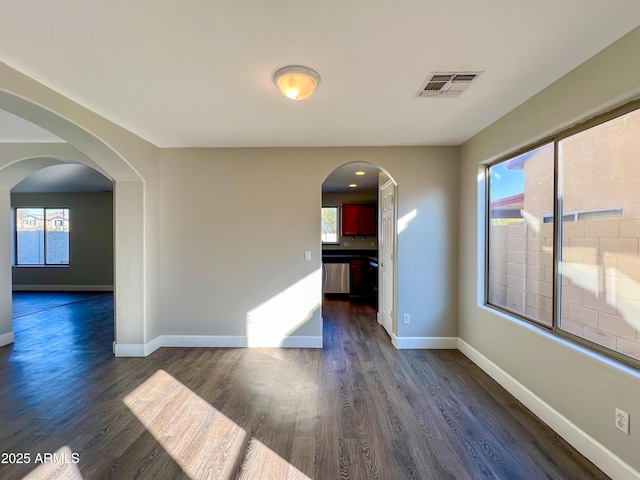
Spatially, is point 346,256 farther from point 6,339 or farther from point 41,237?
point 41,237

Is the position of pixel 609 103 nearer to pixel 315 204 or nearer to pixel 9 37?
pixel 315 204

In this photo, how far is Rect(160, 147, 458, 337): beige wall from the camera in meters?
3.56

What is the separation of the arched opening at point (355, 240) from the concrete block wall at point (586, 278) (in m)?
1.89

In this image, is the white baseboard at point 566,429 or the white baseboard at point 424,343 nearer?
the white baseboard at point 566,429

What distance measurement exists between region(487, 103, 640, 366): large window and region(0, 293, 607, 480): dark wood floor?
0.83 m

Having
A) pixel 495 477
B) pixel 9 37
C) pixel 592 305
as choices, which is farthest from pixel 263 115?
pixel 495 477

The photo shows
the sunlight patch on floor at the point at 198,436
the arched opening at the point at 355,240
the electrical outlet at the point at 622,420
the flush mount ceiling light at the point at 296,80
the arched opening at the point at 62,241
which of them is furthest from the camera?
the arched opening at the point at 62,241

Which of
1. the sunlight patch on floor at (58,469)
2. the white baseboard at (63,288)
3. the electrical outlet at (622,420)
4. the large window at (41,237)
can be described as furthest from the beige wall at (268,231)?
the large window at (41,237)

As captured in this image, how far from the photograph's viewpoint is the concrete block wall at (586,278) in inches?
65.7

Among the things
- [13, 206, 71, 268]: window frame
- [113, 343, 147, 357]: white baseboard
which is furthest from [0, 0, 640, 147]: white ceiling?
[13, 206, 71, 268]: window frame

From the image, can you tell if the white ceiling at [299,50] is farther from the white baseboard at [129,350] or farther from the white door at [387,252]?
the white baseboard at [129,350]

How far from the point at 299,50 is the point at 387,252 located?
3.01 metres

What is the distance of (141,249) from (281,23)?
2.87 meters

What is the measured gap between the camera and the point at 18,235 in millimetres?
7578
